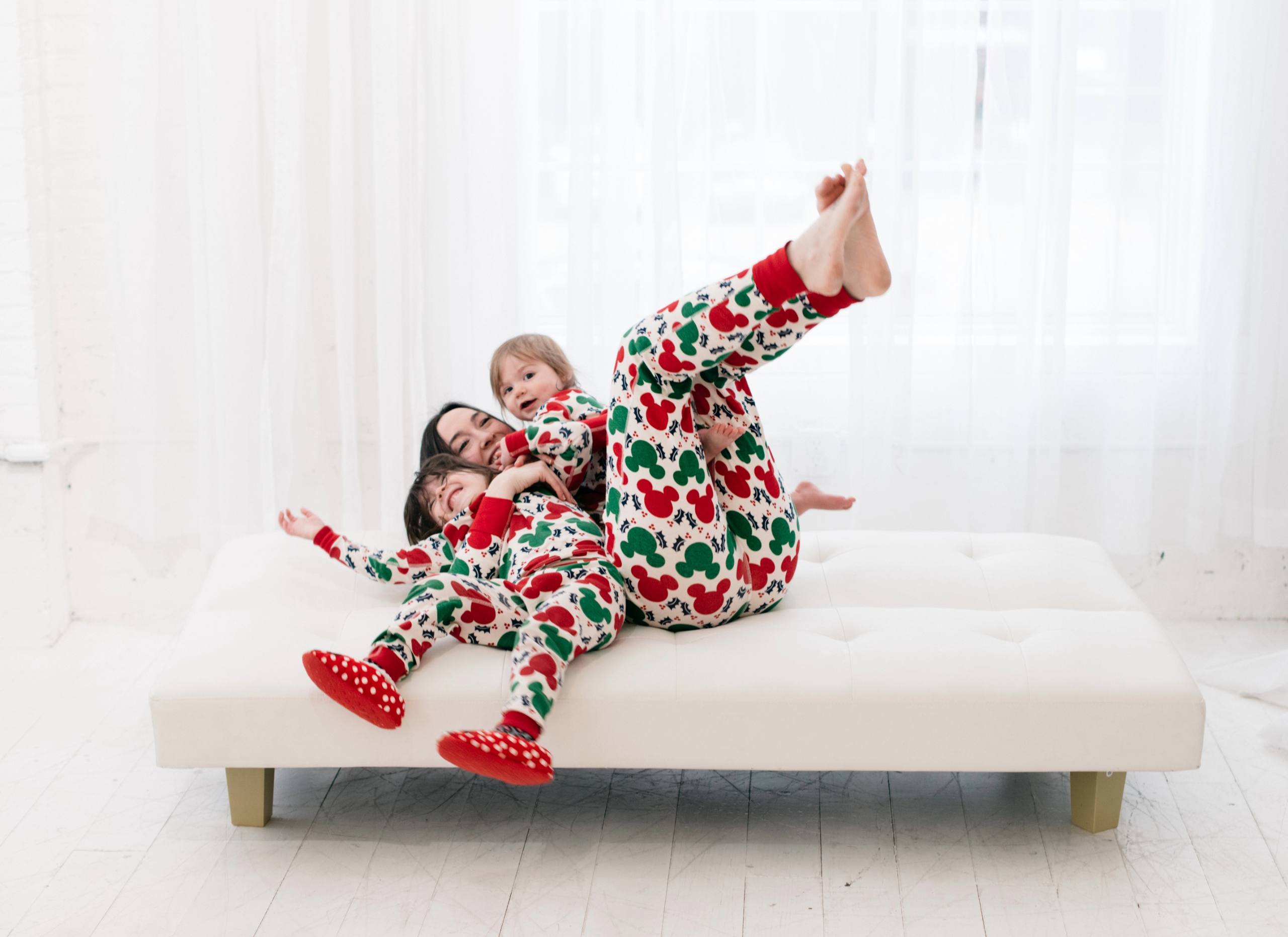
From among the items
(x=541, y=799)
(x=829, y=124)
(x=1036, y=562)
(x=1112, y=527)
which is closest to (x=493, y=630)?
(x=541, y=799)

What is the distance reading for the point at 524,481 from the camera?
1929mm

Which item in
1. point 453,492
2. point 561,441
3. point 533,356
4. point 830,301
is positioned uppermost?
point 830,301

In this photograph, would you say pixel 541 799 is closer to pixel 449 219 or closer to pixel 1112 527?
pixel 449 219

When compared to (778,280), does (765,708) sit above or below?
below

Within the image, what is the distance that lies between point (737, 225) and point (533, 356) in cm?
83

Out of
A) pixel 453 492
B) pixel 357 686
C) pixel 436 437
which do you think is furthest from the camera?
pixel 436 437

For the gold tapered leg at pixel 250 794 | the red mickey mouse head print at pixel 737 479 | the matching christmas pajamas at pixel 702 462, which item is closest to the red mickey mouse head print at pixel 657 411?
the matching christmas pajamas at pixel 702 462

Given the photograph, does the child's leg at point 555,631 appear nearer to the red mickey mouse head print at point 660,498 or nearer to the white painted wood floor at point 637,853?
the red mickey mouse head print at point 660,498

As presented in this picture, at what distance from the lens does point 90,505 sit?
2912 mm

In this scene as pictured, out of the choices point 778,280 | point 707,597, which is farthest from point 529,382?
point 778,280

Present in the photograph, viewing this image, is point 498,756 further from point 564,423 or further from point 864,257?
point 864,257

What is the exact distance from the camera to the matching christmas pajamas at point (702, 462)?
1622 mm

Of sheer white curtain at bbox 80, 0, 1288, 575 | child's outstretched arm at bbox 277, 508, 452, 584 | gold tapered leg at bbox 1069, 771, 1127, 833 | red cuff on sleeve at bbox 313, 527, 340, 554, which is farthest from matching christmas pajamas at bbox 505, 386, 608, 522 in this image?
gold tapered leg at bbox 1069, 771, 1127, 833

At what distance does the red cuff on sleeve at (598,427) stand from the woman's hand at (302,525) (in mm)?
475
